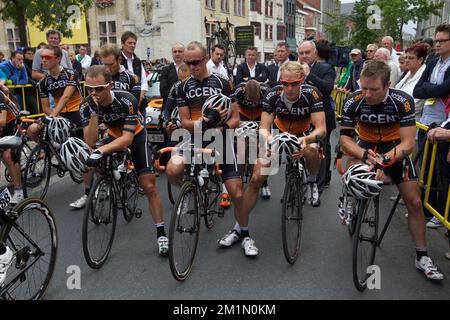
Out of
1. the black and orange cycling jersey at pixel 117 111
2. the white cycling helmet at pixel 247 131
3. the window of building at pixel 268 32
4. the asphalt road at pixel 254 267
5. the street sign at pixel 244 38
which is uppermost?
the window of building at pixel 268 32

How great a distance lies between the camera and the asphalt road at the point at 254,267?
3613 millimetres

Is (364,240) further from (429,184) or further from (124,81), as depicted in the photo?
(124,81)

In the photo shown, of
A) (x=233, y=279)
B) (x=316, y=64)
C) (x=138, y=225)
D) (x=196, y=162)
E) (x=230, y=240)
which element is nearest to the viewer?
(x=233, y=279)

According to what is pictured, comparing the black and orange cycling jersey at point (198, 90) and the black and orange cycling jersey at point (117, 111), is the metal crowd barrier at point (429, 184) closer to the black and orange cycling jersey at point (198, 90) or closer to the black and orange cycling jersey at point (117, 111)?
the black and orange cycling jersey at point (198, 90)

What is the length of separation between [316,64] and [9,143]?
451 cm

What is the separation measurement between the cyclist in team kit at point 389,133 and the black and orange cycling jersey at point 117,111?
2203 mm

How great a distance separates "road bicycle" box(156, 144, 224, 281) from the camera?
3.76 meters

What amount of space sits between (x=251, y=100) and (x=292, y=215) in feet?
7.49

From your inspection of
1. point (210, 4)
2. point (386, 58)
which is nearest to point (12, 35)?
point (210, 4)

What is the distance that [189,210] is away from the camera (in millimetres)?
4070

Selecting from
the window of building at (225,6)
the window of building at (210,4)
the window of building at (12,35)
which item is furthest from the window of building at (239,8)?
the window of building at (12,35)

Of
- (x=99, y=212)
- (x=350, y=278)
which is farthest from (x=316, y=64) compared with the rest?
(x=99, y=212)

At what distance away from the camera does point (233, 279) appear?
3.86 meters
